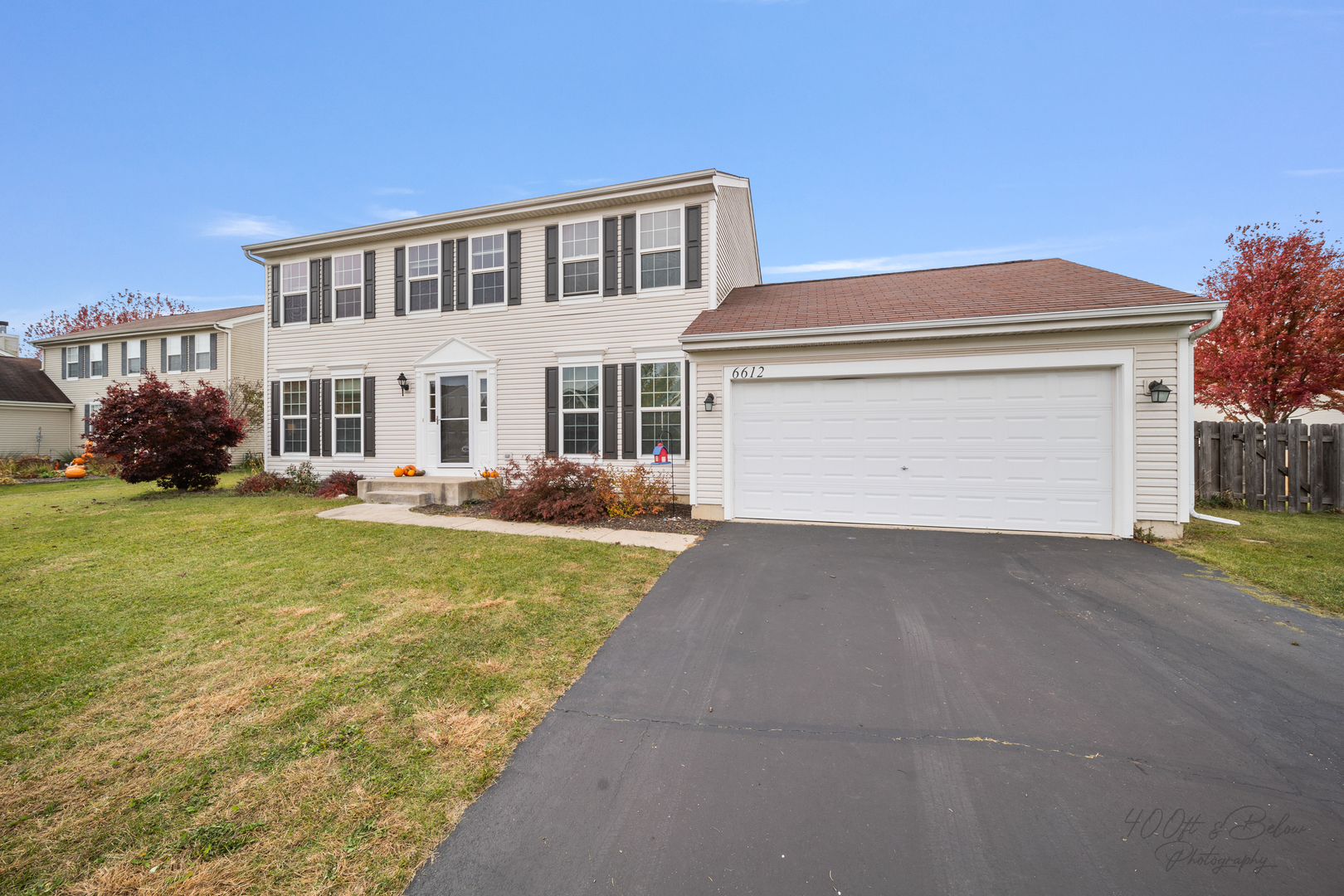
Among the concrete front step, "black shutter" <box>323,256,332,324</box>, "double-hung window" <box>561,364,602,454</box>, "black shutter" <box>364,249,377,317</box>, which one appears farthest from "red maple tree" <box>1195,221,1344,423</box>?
"black shutter" <box>323,256,332,324</box>

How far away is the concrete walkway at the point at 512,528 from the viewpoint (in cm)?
690

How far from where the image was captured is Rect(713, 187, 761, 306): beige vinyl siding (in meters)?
10.3

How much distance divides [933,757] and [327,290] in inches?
590

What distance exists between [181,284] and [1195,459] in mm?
47069

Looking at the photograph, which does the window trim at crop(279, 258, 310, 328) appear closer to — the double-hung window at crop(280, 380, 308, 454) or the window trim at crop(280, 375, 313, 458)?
the window trim at crop(280, 375, 313, 458)

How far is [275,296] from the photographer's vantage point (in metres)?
13.1

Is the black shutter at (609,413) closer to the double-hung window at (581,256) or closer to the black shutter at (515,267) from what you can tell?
the double-hung window at (581,256)

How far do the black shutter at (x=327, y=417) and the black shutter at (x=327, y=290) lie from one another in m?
1.58

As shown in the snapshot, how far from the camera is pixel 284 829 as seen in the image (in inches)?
78.1

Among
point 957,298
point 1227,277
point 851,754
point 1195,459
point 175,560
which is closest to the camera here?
point 851,754

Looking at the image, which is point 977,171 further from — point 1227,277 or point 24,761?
point 24,761

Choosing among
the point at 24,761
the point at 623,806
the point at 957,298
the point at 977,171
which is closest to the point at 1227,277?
the point at 977,171

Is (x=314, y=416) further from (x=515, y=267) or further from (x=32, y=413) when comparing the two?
(x=32, y=413)

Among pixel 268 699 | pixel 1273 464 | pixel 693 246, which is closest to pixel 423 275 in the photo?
pixel 693 246
